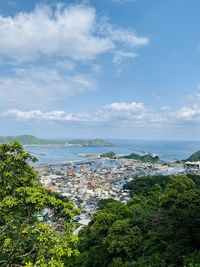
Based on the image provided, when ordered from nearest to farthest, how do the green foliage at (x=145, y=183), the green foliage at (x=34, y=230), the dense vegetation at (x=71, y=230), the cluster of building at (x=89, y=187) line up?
the green foliage at (x=34, y=230), the dense vegetation at (x=71, y=230), the cluster of building at (x=89, y=187), the green foliage at (x=145, y=183)

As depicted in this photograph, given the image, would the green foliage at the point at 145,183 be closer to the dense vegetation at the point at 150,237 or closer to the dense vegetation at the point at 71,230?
the dense vegetation at the point at 71,230

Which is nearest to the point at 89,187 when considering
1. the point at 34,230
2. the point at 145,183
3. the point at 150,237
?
the point at 145,183

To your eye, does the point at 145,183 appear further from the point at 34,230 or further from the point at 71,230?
the point at 34,230

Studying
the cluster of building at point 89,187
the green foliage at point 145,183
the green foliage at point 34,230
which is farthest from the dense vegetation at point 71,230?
the green foliage at point 145,183

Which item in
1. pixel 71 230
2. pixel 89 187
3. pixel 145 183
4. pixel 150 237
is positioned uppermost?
pixel 71 230

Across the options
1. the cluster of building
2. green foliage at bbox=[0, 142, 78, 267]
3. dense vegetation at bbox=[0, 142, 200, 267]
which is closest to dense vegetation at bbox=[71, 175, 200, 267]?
dense vegetation at bbox=[0, 142, 200, 267]

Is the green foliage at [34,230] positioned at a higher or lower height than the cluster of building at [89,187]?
higher

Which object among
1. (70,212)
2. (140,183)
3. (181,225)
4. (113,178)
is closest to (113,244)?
(181,225)

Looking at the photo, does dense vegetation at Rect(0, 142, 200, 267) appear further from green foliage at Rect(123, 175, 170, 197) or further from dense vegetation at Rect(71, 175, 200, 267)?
green foliage at Rect(123, 175, 170, 197)

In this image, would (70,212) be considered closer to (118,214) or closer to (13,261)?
(13,261)
